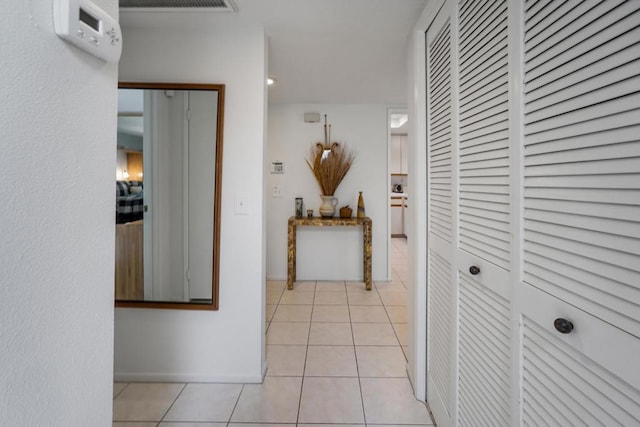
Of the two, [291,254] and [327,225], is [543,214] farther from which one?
[291,254]

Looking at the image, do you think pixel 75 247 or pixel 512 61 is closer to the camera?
pixel 75 247

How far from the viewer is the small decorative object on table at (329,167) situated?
3680 mm

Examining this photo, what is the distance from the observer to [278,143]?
152 inches

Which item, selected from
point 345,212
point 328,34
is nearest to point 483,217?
point 328,34

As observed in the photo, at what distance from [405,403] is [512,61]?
68.0 inches

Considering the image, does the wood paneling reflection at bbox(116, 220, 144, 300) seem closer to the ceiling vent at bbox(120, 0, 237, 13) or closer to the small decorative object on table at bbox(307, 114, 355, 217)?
the ceiling vent at bbox(120, 0, 237, 13)

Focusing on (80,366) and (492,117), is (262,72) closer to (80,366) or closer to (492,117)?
(492,117)

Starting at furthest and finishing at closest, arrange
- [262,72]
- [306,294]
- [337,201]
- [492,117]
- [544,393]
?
[337,201] → [306,294] → [262,72] → [492,117] → [544,393]

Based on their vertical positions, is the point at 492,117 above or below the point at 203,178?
above

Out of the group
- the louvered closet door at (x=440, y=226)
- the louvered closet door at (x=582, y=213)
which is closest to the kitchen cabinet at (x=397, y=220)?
the louvered closet door at (x=440, y=226)

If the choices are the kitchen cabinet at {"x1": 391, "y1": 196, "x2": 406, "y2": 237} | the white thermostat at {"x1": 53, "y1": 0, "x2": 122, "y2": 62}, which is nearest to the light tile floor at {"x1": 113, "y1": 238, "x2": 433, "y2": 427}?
the white thermostat at {"x1": 53, "y1": 0, "x2": 122, "y2": 62}

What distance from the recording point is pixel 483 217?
3.52ft

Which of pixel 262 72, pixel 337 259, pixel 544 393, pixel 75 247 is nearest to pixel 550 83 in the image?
pixel 544 393

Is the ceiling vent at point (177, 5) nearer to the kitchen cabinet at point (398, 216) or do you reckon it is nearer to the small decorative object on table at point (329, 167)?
the small decorative object on table at point (329, 167)
